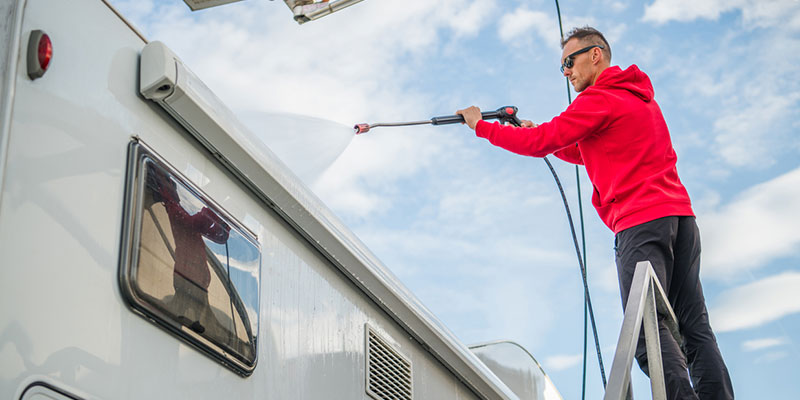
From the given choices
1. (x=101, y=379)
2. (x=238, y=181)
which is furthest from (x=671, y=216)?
(x=101, y=379)

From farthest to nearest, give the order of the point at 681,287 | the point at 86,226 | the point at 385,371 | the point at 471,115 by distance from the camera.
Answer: the point at 471,115
the point at 681,287
the point at 385,371
the point at 86,226

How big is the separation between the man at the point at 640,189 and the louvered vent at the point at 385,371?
40.3 inches

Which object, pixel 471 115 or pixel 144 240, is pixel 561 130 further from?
pixel 144 240

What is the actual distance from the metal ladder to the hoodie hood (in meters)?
1.02

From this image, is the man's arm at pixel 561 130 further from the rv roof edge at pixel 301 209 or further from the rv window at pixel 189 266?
the rv window at pixel 189 266

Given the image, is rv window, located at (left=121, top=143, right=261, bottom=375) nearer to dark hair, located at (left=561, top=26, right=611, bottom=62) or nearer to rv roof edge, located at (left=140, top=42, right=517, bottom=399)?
rv roof edge, located at (left=140, top=42, right=517, bottom=399)

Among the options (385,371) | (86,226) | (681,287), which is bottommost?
(86,226)

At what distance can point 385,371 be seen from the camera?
401 cm

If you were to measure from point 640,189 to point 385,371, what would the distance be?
137cm

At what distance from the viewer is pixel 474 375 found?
4.74 m

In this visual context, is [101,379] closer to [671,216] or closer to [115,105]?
[115,105]

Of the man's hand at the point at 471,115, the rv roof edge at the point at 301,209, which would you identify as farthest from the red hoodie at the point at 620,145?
the rv roof edge at the point at 301,209

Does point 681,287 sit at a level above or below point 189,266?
above

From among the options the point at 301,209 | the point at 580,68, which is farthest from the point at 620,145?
the point at 301,209
